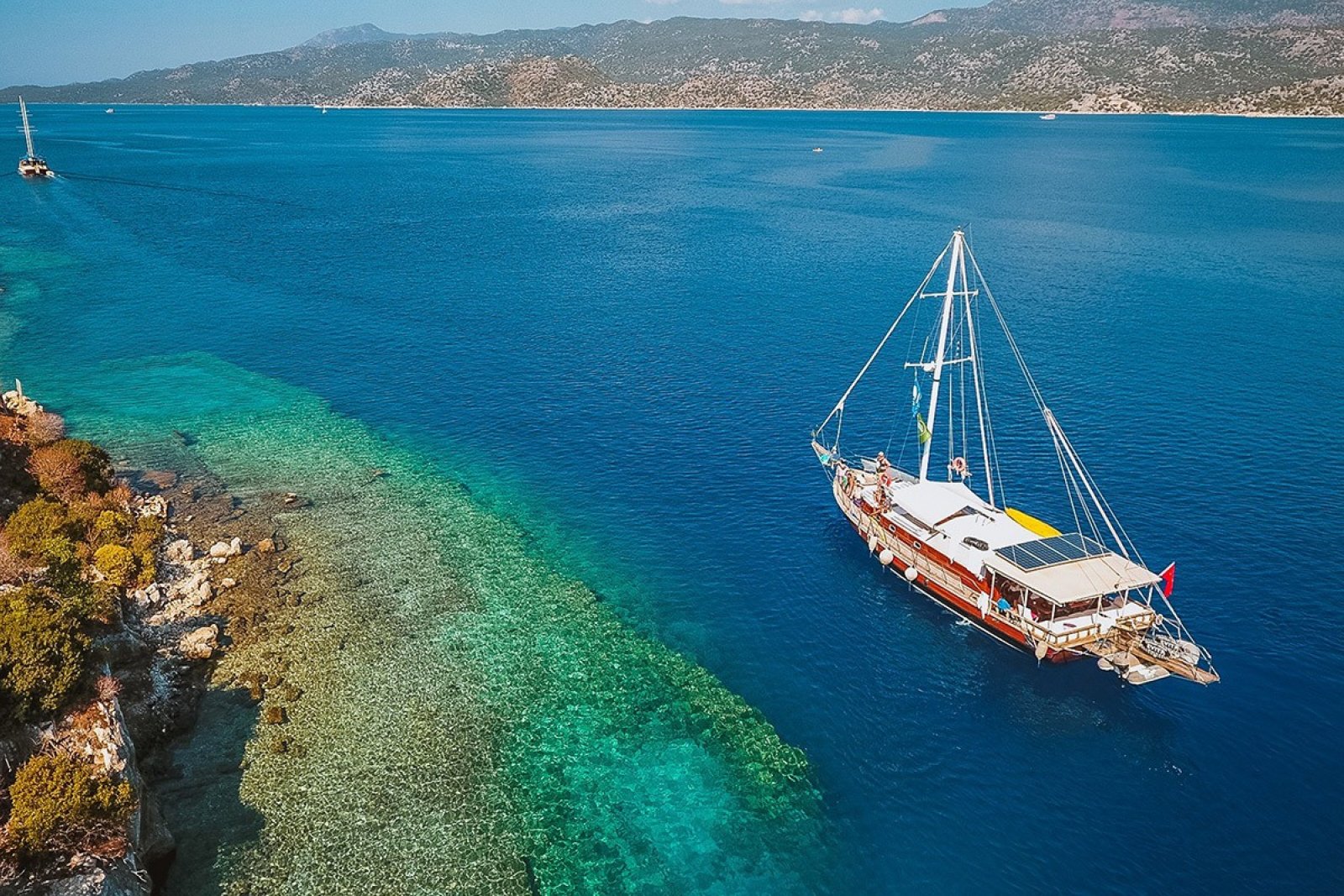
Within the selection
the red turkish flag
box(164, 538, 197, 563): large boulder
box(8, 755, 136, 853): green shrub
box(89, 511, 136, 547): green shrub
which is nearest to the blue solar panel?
the red turkish flag

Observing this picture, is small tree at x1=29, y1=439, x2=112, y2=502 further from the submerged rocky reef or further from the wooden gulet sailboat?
the wooden gulet sailboat

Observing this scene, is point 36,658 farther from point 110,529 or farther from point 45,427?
point 45,427

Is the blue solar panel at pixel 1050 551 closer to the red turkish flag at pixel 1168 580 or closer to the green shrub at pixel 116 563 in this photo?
the red turkish flag at pixel 1168 580

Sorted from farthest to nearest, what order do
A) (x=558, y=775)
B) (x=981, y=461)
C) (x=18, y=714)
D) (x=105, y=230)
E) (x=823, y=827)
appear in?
(x=105, y=230), (x=981, y=461), (x=558, y=775), (x=823, y=827), (x=18, y=714)

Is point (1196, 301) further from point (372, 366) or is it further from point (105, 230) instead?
point (105, 230)

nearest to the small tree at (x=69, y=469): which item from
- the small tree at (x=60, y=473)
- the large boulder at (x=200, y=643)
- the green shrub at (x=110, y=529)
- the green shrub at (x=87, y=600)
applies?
the small tree at (x=60, y=473)

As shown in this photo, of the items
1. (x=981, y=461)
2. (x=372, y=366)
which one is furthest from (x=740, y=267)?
(x=981, y=461)

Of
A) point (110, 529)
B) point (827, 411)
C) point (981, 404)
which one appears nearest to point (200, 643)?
point (110, 529)
